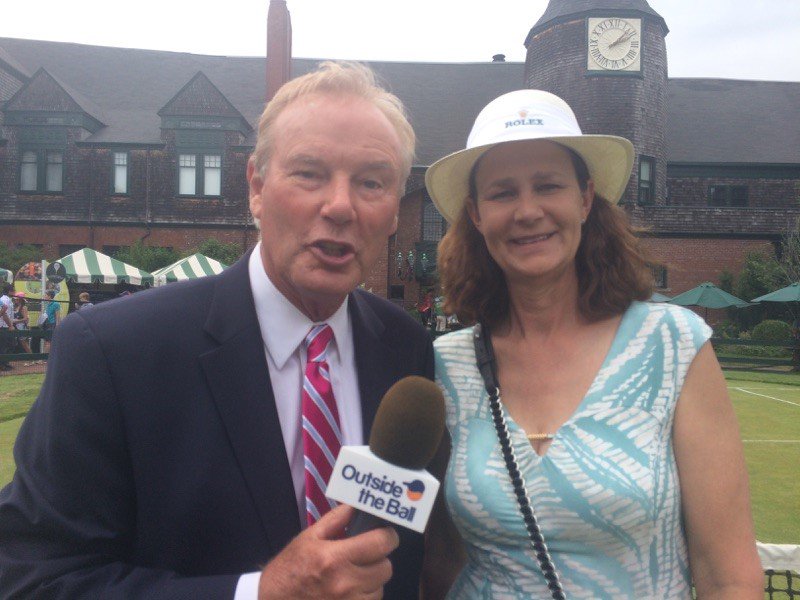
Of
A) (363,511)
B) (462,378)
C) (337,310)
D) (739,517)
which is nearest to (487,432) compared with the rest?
(462,378)

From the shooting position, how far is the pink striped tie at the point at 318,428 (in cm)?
208

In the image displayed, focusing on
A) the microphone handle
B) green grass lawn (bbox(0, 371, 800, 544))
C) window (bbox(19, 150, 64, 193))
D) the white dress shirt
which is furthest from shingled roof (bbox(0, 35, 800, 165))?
the microphone handle

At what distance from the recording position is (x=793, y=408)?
14.0 meters

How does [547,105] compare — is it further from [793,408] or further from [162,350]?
[793,408]

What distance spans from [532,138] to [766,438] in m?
9.95

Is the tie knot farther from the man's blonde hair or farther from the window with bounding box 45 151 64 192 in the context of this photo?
the window with bounding box 45 151 64 192

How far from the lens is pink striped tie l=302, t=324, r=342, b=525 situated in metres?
2.08

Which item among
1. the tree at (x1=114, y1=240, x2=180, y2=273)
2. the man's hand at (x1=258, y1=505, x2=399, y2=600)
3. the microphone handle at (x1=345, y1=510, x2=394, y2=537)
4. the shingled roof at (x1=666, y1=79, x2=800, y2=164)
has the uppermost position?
the shingled roof at (x1=666, y1=79, x2=800, y2=164)

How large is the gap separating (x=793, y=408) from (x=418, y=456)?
14.6 m

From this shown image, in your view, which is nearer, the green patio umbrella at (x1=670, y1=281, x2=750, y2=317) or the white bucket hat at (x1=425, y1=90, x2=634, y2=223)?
the white bucket hat at (x1=425, y1=90, x2=634, y2=223)

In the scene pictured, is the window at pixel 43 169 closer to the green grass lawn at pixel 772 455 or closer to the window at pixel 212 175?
the window at pixel 212 175

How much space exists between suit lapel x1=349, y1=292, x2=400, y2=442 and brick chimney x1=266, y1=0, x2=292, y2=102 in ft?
90.3

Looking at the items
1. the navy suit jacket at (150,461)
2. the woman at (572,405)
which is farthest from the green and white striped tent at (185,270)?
the navy suit jacket at (150,461)

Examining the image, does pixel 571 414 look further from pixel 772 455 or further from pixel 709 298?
pixel 709 298
